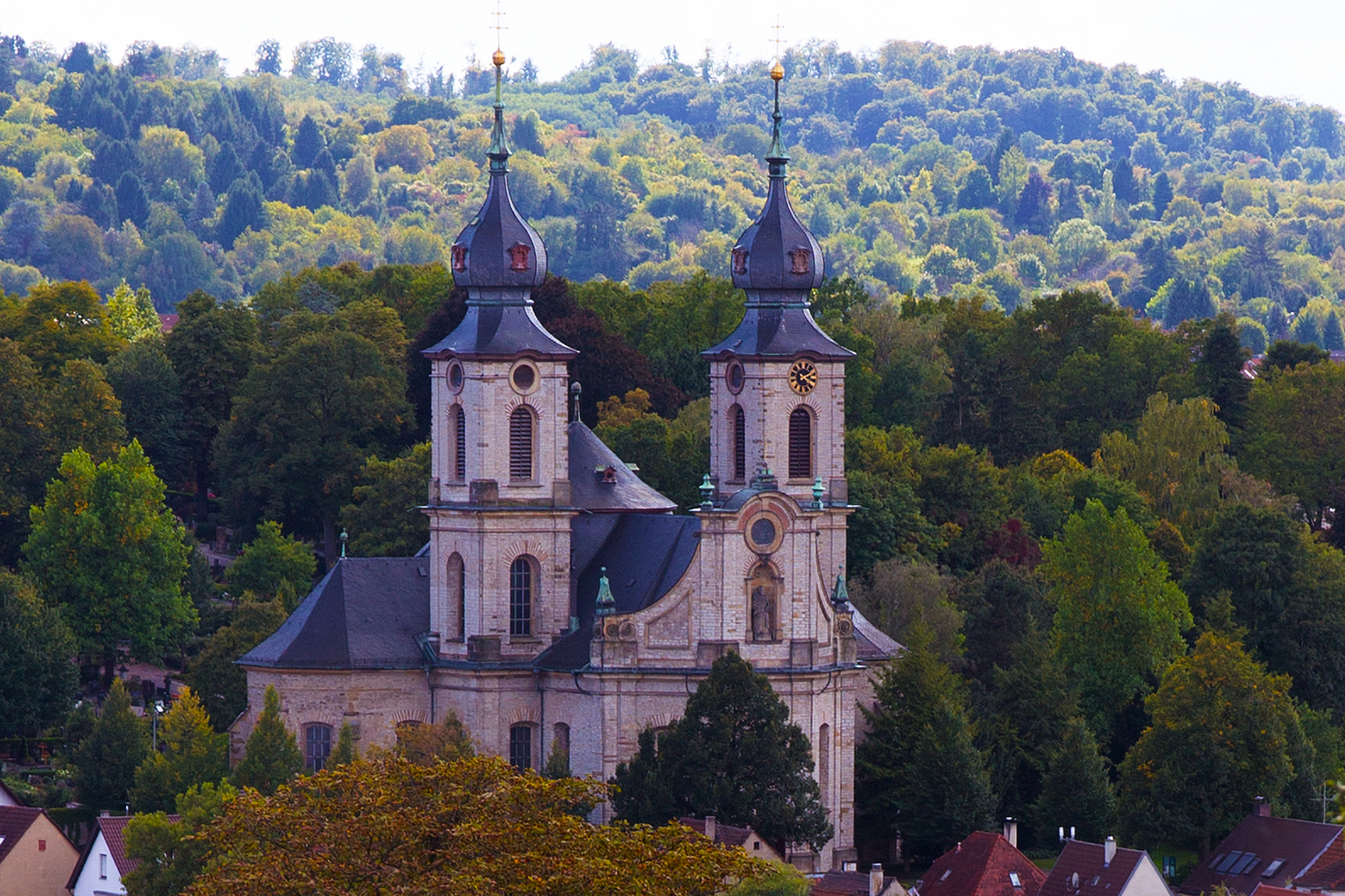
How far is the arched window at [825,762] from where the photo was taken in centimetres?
8344

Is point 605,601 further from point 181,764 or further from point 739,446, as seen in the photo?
point 181,764

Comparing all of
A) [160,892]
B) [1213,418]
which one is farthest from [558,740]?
[1213,418]

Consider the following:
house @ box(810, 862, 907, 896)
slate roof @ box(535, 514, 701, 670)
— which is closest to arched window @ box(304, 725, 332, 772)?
slate roof @ box(535, 514, 701, 670)

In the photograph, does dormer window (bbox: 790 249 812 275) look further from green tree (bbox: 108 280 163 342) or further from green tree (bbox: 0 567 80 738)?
green tree (bbox: 108 280 163 342)

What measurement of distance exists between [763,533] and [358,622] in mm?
10920

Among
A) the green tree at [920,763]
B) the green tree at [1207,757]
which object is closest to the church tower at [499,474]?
the green tree at [920,763]

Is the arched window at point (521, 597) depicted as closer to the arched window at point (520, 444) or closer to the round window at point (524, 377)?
the arched window at point (520, 444)

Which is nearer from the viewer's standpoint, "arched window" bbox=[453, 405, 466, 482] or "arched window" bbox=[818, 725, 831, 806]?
"arched window" bbox=[818, 725, 831, 806]

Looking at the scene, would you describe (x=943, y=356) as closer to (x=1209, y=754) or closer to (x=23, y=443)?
(x=23, y=443)

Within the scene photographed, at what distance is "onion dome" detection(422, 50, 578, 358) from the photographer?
3371 inches

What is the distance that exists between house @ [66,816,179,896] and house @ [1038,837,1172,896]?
20.0 metres

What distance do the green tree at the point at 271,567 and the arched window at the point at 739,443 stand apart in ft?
82.9

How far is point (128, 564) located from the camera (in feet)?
343

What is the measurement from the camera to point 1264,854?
83.9 m
